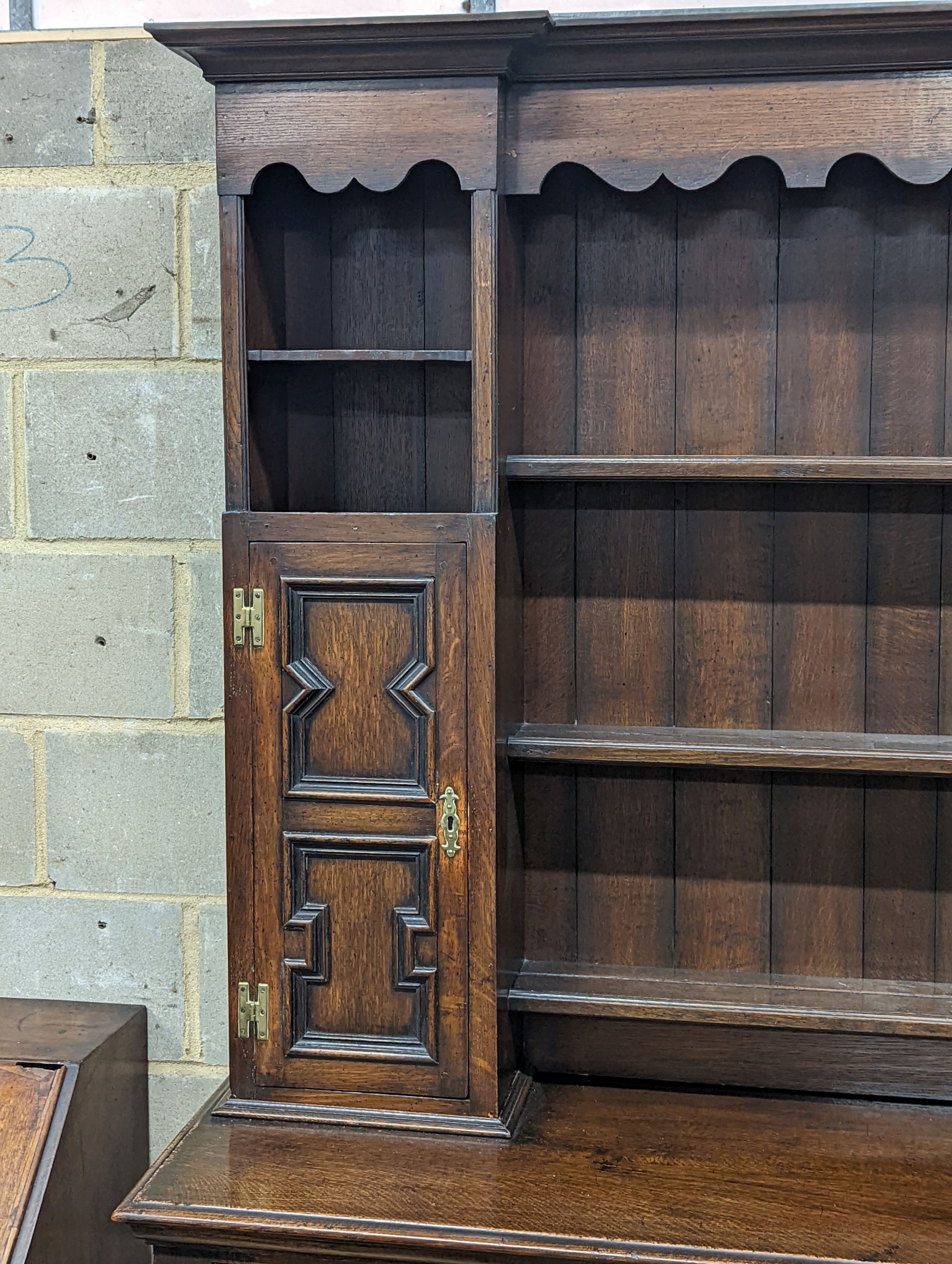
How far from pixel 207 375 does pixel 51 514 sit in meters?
0.40

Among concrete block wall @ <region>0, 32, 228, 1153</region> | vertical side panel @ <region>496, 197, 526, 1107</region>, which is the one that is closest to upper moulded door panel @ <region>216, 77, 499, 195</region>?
vertical side panel @ <region>496, 197, 526, 1107</region>

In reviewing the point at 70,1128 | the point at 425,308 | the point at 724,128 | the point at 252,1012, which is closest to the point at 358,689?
the point at 252,1012

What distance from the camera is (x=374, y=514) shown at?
72.6 inches

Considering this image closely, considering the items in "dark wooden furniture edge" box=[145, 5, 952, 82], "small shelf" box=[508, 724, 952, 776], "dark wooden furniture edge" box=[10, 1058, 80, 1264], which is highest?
A: "dark wooden furniture edge" box=[145, 5, 952, 82]

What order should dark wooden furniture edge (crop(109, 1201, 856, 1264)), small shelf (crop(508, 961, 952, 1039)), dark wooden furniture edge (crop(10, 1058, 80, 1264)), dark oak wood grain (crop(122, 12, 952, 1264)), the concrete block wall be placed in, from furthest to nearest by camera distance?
the concrete block wall < small shelf (crop(508, 961, 952, 1039)) < dark wooden furniture edge (crop(10, 1058, 80, 1264)) < dark oak wood grain (crop(122, 12, 952, 1264)) < dark wooden furniture edge (crop(109, 1201, 856, 1264))

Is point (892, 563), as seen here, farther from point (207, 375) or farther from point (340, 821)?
point (207, 375)

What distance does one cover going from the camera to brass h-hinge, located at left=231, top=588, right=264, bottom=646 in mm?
1888

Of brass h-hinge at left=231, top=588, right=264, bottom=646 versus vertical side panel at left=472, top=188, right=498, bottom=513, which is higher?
vertical side panel at left=472, top=188, right=498, bottom=513

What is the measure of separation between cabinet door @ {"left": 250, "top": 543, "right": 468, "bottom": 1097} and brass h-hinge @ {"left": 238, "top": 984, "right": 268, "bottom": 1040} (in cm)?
1

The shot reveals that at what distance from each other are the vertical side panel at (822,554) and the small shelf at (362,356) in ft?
1.90

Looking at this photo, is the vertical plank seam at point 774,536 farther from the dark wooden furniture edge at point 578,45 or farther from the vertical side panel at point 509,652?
the vertical side panel at point 509,652

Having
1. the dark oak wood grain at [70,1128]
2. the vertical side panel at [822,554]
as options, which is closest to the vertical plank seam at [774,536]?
the vertical side panel at [822,554]

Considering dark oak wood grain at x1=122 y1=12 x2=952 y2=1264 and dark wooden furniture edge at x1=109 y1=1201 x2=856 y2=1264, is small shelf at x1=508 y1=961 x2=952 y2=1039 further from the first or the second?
dark wooden furniture edge at x1=109 y1=1201 x2=856 y2=1264

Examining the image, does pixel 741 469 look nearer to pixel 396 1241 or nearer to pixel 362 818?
pixel 362 818
